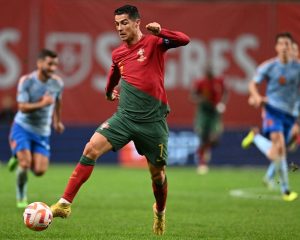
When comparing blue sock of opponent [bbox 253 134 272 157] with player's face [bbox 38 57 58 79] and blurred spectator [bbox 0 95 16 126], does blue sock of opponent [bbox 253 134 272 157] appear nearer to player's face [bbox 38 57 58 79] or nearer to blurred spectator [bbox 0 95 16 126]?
player's face [bbox 38 57 58 79]

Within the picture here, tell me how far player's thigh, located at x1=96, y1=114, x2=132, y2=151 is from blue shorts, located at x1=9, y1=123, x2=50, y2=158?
13.5 ft

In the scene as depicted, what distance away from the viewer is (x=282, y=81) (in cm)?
1367

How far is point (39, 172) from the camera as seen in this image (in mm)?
12742

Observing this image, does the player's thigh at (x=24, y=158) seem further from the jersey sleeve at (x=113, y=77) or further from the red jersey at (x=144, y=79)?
the red jersey at (x=144, y=79)

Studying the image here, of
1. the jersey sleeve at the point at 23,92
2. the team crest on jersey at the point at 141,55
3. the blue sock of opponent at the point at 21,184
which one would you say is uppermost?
the team crest on jersey at the point at 141,55

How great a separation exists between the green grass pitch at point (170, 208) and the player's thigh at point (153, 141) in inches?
34.6

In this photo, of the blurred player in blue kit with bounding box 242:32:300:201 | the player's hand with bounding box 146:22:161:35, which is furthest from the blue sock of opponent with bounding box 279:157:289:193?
the player's hand with bounding box 146:22:161:35

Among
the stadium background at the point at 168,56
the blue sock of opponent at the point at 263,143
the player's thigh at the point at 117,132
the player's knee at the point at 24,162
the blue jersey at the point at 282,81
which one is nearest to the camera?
the player's thigh at the point at 117,132

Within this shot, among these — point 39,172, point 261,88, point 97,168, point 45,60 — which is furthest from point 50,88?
point 261,88

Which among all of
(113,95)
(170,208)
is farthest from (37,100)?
(113,95)

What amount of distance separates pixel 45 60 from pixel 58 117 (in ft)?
3.40

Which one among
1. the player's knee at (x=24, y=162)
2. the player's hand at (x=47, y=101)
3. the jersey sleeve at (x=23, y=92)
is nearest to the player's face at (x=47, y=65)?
the jersey sleeve at (x=23, y=92)

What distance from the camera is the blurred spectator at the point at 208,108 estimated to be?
70.1ft

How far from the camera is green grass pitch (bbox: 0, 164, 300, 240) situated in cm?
921
